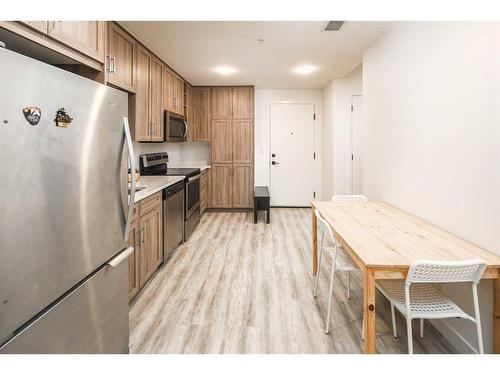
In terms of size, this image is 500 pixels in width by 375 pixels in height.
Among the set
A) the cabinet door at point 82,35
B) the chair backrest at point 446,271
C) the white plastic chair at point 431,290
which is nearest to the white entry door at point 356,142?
the white plastic chair at point 431,290

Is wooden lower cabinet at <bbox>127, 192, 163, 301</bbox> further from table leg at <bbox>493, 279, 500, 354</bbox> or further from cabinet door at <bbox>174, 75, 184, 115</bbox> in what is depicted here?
cabinet door at <bbox>174, 75, 184, 115</bbox>

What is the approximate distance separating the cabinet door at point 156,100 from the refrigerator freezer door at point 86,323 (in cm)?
236

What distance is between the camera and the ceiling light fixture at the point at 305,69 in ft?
14.8

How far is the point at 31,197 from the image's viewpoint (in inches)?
39.9

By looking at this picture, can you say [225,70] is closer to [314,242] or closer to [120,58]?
[120,58]

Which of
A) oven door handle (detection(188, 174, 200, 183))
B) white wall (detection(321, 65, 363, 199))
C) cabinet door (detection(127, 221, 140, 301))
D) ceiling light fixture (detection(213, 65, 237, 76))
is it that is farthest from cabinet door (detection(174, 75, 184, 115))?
cabinet door (detection(127, 221, 140, 301))

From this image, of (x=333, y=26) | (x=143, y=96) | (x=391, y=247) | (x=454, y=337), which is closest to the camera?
(x=391, y=247)

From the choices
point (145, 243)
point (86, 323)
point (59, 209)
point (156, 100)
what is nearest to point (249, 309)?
point (145, 243)

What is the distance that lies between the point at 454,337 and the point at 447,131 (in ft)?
4.12

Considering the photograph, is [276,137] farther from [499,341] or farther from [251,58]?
[499,341]

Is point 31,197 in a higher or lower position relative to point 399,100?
lower

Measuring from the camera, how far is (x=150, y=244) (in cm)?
278

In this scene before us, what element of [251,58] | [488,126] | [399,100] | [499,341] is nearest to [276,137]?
[251,58]
